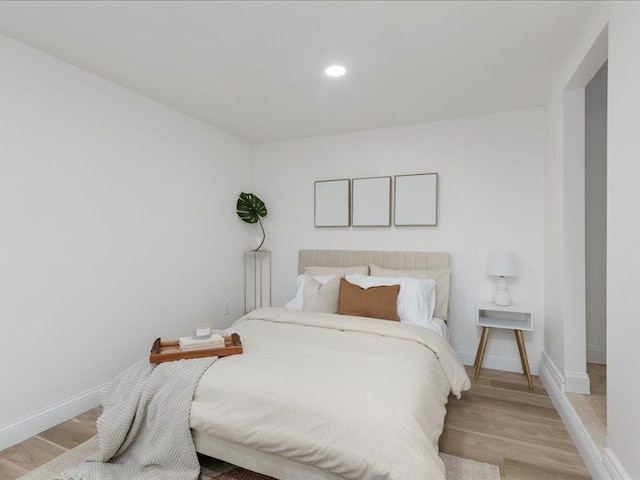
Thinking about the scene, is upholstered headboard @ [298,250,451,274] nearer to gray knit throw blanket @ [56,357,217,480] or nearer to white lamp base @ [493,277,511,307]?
white lamp base @ [493,277,511,307]

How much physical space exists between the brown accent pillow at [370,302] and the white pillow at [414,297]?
0.13 meters

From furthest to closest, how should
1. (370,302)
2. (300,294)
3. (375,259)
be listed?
(375,259) → (300,294) → (370,302)

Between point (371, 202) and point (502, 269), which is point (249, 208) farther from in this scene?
point (502, 269)

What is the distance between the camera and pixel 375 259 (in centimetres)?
371

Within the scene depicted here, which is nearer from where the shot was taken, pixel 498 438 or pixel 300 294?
pixel 498 438

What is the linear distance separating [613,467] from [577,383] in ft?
3.12

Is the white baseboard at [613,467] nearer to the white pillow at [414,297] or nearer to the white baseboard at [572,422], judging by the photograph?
the white baseboard at [572,422]

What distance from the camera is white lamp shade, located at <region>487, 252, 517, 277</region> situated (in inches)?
118

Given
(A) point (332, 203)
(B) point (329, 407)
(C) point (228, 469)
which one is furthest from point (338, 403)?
(A) point (332, 203)

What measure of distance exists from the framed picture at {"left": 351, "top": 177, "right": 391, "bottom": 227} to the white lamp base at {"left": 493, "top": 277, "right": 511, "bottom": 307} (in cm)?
119

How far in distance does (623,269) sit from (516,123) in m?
2.17

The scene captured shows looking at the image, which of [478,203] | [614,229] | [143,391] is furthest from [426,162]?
[143,391]

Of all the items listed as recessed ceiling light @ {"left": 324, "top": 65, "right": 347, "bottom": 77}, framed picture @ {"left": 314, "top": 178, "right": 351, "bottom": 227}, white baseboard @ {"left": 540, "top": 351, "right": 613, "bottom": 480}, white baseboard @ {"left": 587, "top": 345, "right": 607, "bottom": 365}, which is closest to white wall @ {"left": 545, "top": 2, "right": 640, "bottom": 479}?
white baseboard @ {"left": 540, "top": 351, "right": 613, "bottom": 480}

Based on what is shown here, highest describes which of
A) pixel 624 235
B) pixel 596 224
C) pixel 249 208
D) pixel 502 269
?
pixel 249 208
